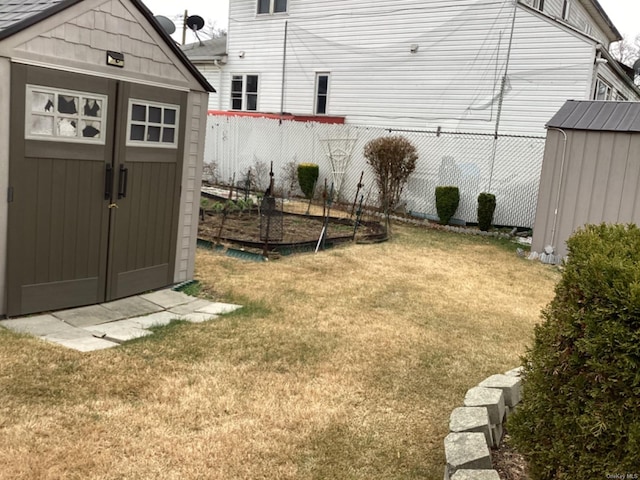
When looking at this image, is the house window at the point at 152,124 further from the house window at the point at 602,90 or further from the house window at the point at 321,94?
the house window at the point at 321,94

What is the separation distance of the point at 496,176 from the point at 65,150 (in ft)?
33.7

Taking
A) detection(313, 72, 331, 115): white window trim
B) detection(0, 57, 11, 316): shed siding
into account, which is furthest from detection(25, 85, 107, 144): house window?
detection(313, 72, 331, 115): white window trim

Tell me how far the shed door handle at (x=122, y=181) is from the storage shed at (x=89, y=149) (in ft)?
0.03

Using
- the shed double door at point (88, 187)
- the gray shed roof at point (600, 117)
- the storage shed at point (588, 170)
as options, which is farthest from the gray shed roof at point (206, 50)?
the shed double door at point (88, 187)

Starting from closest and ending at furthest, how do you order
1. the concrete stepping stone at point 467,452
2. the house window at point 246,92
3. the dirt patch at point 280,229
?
the concrete stepping stone at point 467,452 → the dirt patch at point 280,229 → the house window at point 246,92

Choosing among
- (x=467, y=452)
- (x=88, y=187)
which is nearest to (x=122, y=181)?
(x=88, y=187)

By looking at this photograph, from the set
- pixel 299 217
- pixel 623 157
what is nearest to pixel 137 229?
pixel 299 217

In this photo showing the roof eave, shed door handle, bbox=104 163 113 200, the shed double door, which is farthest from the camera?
shed door handle, bbox=104 163 113 200

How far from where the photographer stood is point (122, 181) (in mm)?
5793

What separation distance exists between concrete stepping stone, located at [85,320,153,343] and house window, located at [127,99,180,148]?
70.7 inches

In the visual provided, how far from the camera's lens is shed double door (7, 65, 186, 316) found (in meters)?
5.05

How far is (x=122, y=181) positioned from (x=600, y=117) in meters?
7.48

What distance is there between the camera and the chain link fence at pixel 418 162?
13023mm

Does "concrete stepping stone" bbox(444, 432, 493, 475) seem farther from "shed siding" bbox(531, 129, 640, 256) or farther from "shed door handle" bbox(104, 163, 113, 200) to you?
"shed siding" bbox(531, 129, 640, 256)
